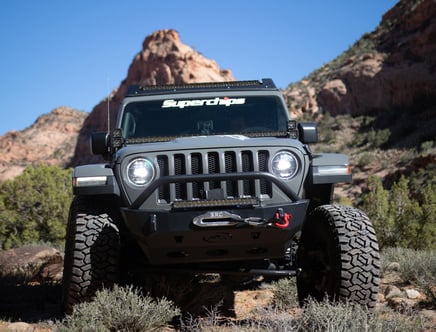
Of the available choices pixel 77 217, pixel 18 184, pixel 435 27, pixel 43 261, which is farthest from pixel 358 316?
pixel 435 27

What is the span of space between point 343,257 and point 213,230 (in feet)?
3.48

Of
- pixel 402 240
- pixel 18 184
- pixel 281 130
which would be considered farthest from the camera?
pixel 18 184

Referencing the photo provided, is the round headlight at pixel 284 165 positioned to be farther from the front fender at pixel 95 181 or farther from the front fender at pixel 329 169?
the front fender at pixel 95 181

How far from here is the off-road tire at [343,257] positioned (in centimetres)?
404

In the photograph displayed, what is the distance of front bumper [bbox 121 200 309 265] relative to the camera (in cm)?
394

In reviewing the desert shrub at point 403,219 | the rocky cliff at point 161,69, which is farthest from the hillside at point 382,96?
the desert shrub at point 403,219

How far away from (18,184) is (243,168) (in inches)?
525

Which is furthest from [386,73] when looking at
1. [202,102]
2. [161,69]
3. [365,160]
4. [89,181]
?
[89,181]

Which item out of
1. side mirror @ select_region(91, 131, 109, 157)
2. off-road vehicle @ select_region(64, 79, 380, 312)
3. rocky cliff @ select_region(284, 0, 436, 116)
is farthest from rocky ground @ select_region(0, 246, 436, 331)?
rocky cliff @ select_region(284, 0, 436, 116)

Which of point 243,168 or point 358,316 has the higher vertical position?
point 243,168

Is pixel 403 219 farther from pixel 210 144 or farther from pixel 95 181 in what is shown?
pixel 95 181

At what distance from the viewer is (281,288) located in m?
5.95

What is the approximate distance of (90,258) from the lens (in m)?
4.23

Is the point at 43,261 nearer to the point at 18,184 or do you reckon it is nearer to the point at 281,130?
the point at 281,130
